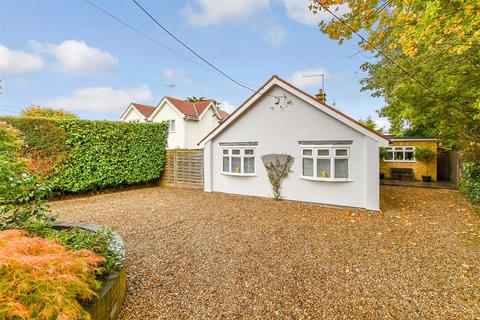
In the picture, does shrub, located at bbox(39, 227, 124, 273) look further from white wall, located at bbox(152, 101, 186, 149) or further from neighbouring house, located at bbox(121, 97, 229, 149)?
white wall, located at bbox(152, 101, 186, 149)

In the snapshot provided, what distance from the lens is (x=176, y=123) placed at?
22.7 meters

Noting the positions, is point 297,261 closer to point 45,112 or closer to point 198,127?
point 198,127

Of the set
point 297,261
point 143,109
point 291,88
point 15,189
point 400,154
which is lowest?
point 297,261

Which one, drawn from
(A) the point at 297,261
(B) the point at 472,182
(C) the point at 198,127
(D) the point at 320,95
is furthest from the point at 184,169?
(B) the point at 472,182

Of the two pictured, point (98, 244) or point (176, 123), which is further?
point (176, 123)

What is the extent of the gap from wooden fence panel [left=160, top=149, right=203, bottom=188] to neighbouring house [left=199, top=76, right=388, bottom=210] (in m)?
0.80

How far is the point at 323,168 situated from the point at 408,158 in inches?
429

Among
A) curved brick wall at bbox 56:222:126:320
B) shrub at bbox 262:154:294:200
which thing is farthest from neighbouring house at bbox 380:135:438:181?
curved brick wall at bbox 56:222:126:320

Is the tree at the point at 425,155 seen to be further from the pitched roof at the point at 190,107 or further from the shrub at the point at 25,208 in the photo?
the pitched roof at the point at 190,107

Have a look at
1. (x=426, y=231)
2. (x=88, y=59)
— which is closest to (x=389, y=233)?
(x=426, y=231)

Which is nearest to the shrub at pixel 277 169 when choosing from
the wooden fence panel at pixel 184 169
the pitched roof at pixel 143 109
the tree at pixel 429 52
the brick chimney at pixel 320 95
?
the brick chimney at pixel 320 95

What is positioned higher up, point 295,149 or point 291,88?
point 291,88

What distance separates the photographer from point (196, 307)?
3199mm

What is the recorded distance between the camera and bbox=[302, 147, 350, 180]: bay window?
877cm
